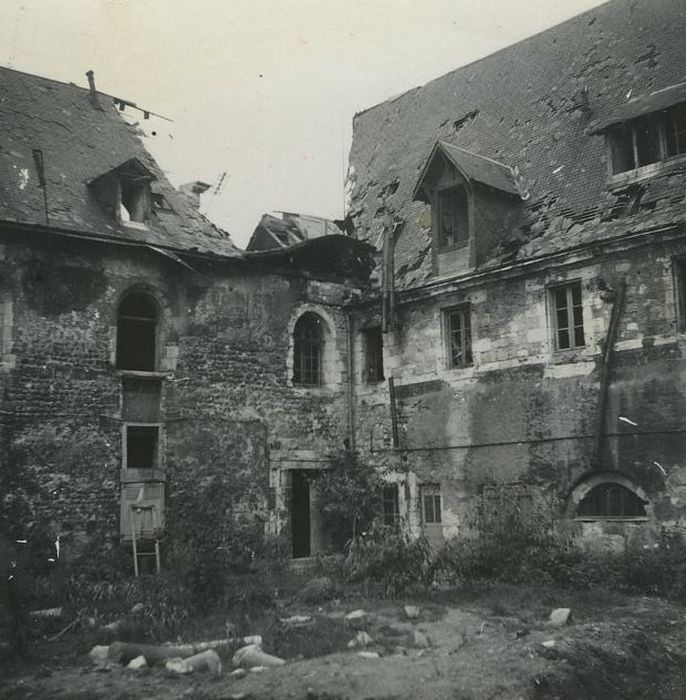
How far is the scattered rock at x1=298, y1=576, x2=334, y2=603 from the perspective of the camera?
1224 cm

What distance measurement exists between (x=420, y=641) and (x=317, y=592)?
128 inches

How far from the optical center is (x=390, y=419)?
17500 millimetres

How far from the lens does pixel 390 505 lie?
17.3m

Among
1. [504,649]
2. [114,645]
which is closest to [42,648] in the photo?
[114,645]

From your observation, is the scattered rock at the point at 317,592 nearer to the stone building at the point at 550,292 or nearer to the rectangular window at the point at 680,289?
the stone building at the point at 550,292

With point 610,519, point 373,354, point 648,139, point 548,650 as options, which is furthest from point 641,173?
point 548,650

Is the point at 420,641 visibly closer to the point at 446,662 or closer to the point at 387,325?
the point at 446,662

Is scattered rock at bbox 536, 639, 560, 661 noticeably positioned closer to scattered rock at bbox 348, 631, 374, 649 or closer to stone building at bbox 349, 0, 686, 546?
scattered rock at bbox 348, 631, 374, 649

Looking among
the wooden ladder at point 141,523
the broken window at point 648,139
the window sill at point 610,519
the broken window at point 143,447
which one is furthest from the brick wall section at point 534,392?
the wooden ladder at point 141,523

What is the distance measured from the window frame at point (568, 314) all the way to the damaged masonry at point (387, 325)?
4cm

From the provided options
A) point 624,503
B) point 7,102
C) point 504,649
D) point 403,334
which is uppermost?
point 7,102

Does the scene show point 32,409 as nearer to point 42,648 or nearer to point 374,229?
point 42,648

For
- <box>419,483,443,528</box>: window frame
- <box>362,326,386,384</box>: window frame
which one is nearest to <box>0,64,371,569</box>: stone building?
<box>362,326,386,384</box>: window frame

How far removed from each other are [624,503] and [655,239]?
423cm
